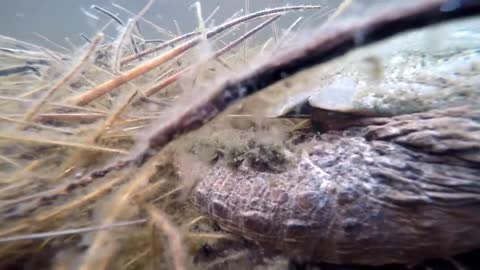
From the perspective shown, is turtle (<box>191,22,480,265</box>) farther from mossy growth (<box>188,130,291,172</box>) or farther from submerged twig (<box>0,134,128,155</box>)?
submerged twig (<box>0,134,128,155</box>)

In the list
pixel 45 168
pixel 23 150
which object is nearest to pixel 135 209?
pixel 45 168

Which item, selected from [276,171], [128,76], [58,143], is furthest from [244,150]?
[58,143]

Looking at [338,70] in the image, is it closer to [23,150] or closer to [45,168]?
[45,168]

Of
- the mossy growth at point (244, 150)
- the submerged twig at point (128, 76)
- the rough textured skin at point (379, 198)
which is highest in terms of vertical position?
the submerged twig at point (128, 76)

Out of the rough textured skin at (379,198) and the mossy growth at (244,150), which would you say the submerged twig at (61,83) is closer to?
the mossy growth at (244,150)

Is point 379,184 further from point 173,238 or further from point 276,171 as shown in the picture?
point 173,238

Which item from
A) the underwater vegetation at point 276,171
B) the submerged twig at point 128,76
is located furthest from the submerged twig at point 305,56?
the submerged twig at point 128,76

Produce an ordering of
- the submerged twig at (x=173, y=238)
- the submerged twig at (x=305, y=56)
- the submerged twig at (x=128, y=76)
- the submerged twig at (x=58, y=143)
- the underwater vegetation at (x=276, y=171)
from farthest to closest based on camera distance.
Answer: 1. the submerged twig at (x=128, y=76)
2. the submerged twig at (x=58, y=143)
3. the submerged twig at (x=173, y=238)
4. the underwater vegetation at (x=276, y=171)
5. the submerged twig at (x=305, y=56)
